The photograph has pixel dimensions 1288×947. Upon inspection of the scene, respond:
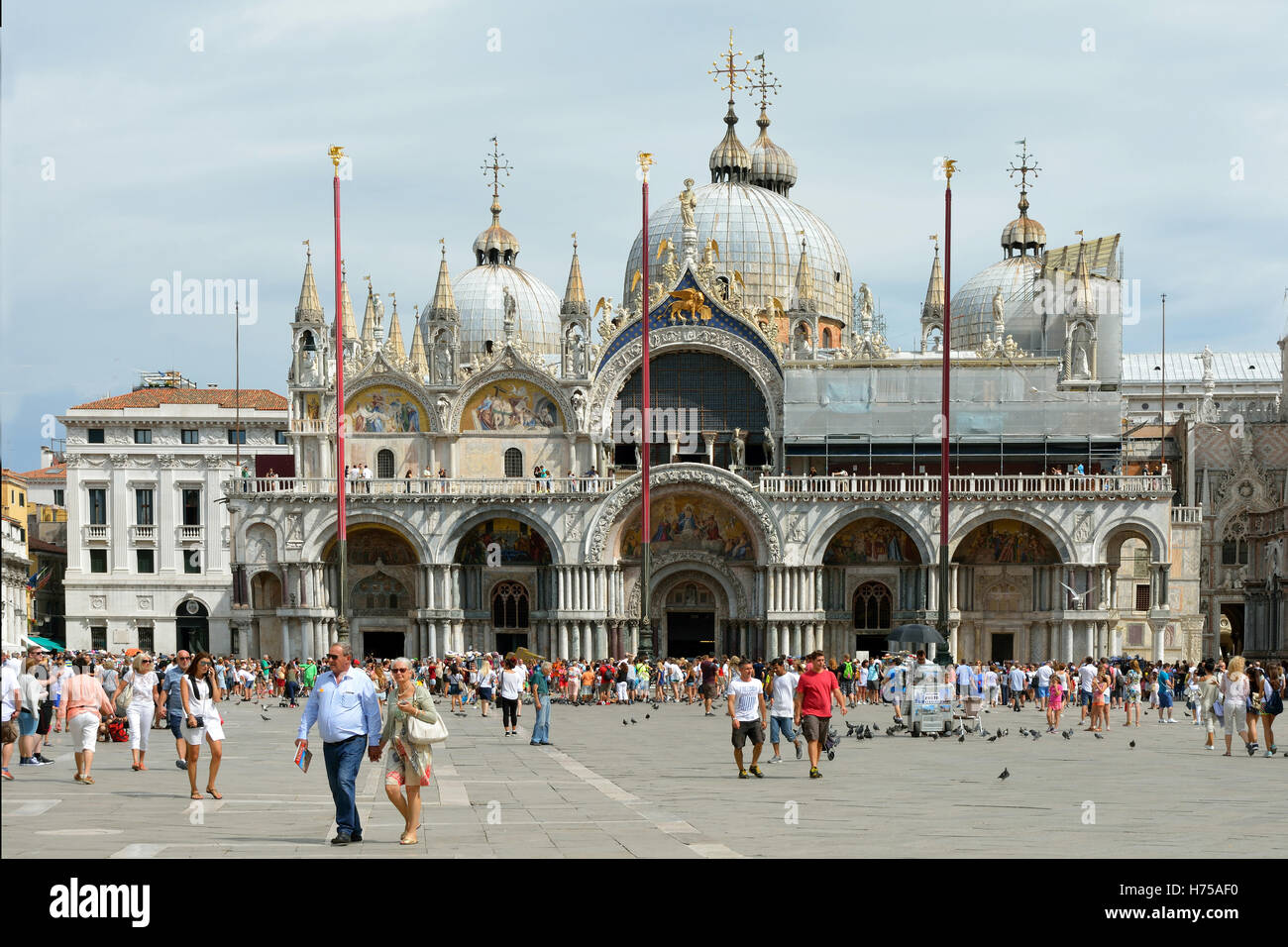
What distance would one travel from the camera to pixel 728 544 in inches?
2414

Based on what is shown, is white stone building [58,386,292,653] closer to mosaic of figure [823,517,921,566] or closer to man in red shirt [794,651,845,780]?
mosaic of figure [823,517,921,566]

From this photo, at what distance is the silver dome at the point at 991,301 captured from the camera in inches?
3187

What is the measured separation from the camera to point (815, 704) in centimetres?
2388

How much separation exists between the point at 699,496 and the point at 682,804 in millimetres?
41647

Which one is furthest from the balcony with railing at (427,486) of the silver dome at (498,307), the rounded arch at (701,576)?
the silver dome at (498,307)

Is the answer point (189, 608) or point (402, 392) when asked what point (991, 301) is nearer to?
point (402, 392)

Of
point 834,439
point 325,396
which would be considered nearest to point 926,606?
point 834,439

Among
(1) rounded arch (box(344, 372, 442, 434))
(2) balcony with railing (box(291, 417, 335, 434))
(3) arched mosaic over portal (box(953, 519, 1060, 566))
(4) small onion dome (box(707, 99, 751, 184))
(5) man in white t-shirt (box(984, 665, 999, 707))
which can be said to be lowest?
(5) man in white t-shirt (box(984, 665, 999, 707))

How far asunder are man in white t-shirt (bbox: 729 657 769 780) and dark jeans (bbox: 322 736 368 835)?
28.3ft

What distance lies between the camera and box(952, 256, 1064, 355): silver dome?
266 ft

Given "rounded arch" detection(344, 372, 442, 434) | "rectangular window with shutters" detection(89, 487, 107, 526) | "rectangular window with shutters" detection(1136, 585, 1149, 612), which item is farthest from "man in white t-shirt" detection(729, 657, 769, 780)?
"rectangular window with shutters" detection(89, 487, 107, 526)

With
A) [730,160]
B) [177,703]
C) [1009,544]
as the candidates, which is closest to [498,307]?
[730,160]
